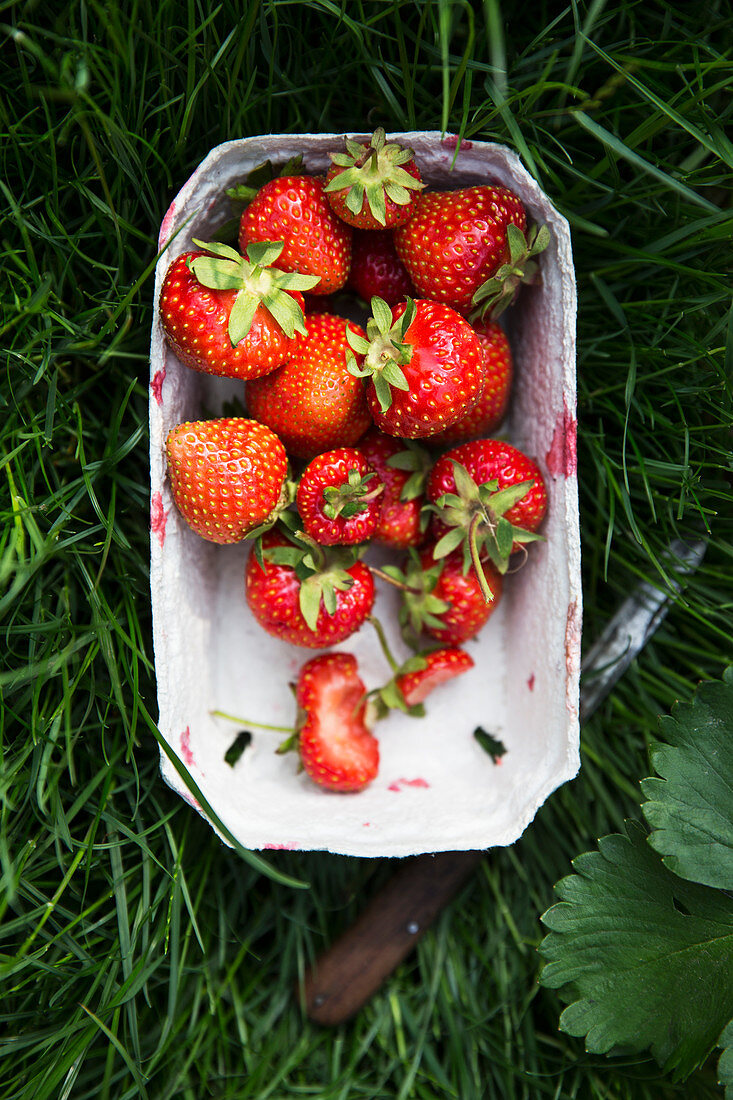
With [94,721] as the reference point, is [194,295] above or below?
above

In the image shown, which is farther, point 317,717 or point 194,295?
point 317,717

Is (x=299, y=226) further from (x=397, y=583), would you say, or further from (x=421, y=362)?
(x=397, y=583)

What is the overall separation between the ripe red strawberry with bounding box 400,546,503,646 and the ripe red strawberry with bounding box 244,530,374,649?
0.07 meters

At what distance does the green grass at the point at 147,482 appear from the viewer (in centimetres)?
97

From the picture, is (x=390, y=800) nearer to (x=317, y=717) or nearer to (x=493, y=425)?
(x=317, y=717)

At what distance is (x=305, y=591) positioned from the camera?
101 cm

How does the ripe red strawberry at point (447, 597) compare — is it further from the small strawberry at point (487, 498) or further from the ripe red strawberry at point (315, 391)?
the ripe red strawberry at point (315, 391)

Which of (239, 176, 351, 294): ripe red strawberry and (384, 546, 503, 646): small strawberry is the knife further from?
(239, 176, 351, 294): ripe red strawberry

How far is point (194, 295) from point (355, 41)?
1.34 ft

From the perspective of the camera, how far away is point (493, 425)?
112cm

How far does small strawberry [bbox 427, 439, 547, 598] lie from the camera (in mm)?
987

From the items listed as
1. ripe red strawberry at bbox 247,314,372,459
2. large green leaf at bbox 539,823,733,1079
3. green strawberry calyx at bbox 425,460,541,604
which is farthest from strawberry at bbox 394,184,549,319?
large green leaf at bbox 539,823,733,1079

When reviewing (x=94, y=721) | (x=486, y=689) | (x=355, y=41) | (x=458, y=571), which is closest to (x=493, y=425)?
(x=458, y=571)

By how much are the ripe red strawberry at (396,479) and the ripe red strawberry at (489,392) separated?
6 cm
